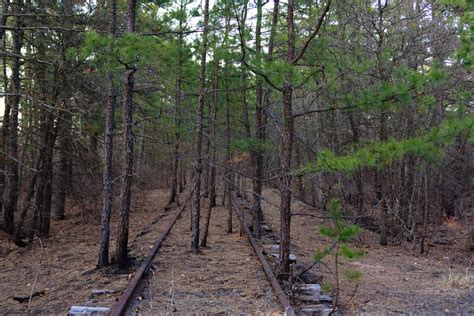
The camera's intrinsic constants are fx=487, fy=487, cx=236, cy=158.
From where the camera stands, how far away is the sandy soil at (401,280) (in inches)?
289

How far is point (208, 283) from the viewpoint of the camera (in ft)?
26.9

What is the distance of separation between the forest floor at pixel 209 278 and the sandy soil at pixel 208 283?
1 cm

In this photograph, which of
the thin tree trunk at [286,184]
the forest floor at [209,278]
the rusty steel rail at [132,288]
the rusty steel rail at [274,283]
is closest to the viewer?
the rusty steel rail at [274,283]

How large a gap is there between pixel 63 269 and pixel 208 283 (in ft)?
11.9

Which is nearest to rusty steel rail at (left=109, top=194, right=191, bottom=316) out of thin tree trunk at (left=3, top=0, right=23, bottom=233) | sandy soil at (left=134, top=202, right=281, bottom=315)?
sandy soil at (left=134, top=202, right=281, bottom=315)

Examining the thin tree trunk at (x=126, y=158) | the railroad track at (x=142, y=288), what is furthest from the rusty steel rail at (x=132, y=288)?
the thin tree trunk at (x=126, y=158)

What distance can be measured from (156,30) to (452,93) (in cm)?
843

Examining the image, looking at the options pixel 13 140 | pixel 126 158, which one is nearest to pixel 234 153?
pixel 13 140

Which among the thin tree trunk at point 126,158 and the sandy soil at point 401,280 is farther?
the thin tree trunk at point 126,158

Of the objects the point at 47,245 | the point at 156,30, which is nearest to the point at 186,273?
the point at 156,30

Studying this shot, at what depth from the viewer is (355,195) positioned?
67.8 ft

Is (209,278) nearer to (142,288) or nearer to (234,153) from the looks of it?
(142,288)

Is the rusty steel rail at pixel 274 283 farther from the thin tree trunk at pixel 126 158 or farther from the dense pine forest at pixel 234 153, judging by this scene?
the thin tree trunk at pixel 126 158

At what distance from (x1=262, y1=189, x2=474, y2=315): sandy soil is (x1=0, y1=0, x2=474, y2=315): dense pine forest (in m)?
0.06
